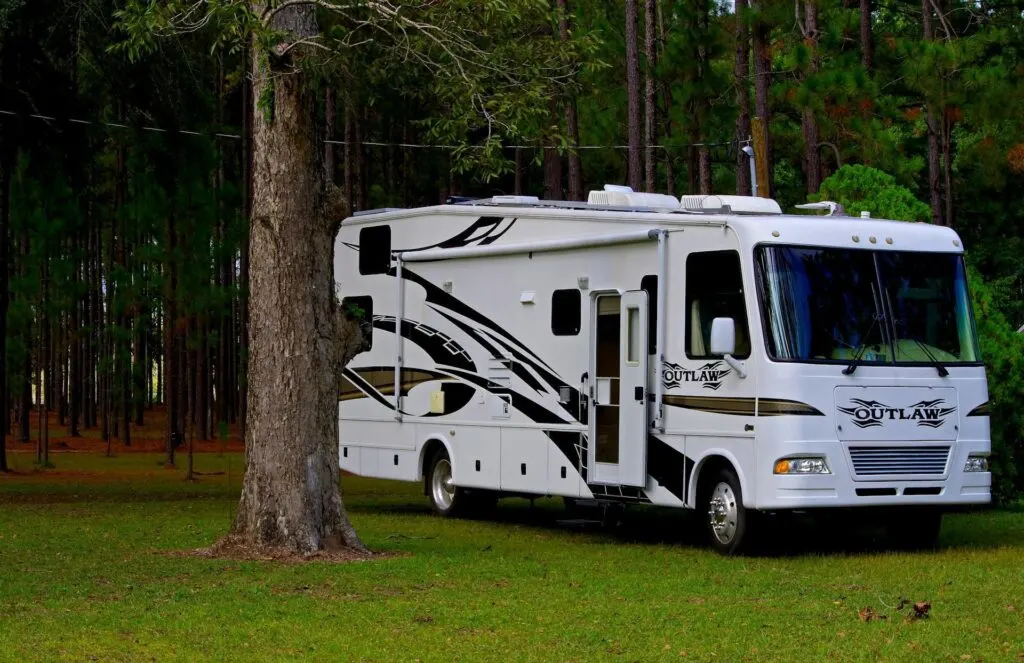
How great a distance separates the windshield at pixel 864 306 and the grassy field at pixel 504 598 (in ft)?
6.03

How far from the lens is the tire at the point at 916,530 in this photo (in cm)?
1547

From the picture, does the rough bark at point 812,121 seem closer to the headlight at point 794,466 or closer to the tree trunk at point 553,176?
the tree trunk at point 553,176

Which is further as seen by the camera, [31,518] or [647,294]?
[31,518]

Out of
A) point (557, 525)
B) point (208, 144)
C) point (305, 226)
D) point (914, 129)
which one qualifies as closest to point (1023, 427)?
point (557, 525)

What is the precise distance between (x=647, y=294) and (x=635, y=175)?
14427 millimetres

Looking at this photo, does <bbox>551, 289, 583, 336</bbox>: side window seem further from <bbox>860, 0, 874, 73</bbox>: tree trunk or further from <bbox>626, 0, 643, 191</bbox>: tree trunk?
<bbox>860, 0, 874, 73</bbox>: tree trunk

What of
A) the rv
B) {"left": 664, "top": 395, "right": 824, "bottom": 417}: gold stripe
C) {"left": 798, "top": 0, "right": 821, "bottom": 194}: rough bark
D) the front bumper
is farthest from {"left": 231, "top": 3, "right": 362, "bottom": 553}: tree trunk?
{"left": 798, "top": 0, "right": 821, "bottom": 194}: rough bark

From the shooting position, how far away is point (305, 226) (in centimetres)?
1429

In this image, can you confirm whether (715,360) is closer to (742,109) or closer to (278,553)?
(278,553)

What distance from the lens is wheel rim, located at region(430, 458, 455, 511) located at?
1883cm

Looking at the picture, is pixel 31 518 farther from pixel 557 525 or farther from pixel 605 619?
pixel 605 619

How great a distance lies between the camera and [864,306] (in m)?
14.6

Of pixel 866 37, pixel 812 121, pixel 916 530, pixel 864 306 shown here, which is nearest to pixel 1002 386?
pixel 916 530

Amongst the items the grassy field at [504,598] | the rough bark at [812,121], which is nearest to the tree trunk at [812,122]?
the rough bark at [812,121]
